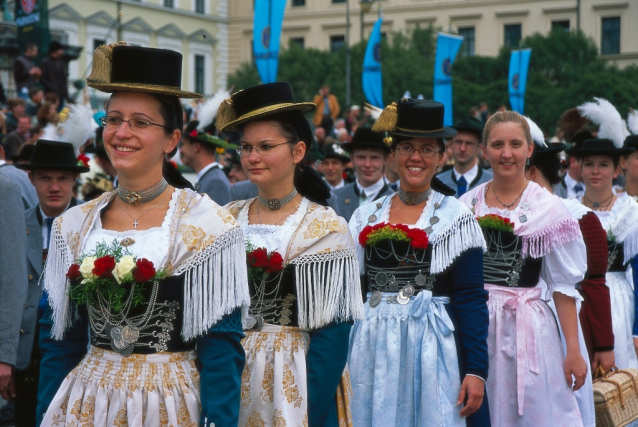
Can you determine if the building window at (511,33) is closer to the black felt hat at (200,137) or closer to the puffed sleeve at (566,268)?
the black felt hat at (200,137)

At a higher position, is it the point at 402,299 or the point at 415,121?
the point at 415,121

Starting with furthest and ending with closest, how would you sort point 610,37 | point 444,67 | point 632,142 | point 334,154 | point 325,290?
point 610,37, point 444,67, point 334,154, point 632,142, point 325,290

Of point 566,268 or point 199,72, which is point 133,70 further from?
point 199,72

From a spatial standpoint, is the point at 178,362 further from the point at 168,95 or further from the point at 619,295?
the point at 619,295

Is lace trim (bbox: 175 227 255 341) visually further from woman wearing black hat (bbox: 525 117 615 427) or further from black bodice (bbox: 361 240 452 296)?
woman wearing black hat (bbox: 525 117 615 427)

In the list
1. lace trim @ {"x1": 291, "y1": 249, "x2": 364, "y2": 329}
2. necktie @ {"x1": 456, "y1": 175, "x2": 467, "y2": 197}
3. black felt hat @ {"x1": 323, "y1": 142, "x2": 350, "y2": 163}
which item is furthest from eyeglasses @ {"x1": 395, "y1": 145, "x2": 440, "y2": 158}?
black felt hat @ {"x1": 323, "y1": 142, "x2": 350, "y2": 163}

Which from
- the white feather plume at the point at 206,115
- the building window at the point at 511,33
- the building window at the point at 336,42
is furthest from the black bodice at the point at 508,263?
the building window at the point at 336,42

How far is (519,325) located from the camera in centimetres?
495

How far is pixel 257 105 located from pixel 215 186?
4.13 meters

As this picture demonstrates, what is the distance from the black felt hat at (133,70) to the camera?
3115 mm

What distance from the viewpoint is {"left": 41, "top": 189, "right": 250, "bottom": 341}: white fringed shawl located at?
3.09 metres

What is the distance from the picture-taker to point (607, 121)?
730cm

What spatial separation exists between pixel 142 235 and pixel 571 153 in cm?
457

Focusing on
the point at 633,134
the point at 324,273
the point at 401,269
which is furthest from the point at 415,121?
the point at 633,134
